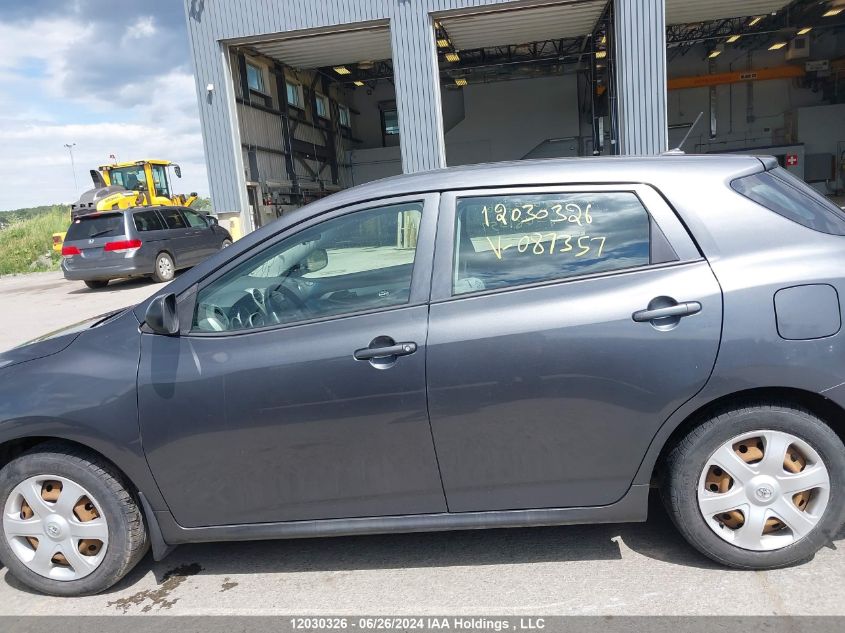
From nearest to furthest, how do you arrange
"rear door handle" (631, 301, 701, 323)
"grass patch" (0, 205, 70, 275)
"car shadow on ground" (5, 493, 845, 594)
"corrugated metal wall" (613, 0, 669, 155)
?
"rear door handle" (631, 301, 701, 323)
"car shadow on ground" (5, 493, 845, 594)
"corrugated metal wall" (613, 0, 669, 155)
"grass patch" (0, 205, 70, 275)

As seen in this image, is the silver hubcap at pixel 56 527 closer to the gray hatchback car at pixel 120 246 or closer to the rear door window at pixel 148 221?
the gray hatchback car at pixel 120 246

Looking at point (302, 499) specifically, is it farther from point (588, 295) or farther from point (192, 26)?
point (192, 26)

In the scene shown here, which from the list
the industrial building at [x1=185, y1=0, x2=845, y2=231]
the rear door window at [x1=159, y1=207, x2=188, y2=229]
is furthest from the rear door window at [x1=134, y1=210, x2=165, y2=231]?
the industrial building at [x1=185, y1=0, x2=845, y2=231]

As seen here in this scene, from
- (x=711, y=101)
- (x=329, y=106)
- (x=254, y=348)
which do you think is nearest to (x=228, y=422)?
(x=254, y=348)

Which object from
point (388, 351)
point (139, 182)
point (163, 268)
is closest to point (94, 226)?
point (163, 268)

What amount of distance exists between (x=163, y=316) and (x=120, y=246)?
13035 mm

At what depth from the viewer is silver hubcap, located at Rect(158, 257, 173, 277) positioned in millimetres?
15023

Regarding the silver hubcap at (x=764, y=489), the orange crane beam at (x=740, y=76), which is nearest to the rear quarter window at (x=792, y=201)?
the silver hubcap at (x=764, y=489)

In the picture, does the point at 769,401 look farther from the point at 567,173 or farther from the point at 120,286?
the point at 120,286

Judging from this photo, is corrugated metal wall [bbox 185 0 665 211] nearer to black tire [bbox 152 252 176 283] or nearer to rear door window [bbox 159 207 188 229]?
rear door window [bbox 159 207 188 229]

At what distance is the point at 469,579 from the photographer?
2.72 m

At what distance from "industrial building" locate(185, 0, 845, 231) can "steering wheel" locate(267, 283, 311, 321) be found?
12808 mm

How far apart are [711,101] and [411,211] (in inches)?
1272

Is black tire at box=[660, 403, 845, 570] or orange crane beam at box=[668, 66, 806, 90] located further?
orange crane beam at box=[668, 66, 806, 90]
